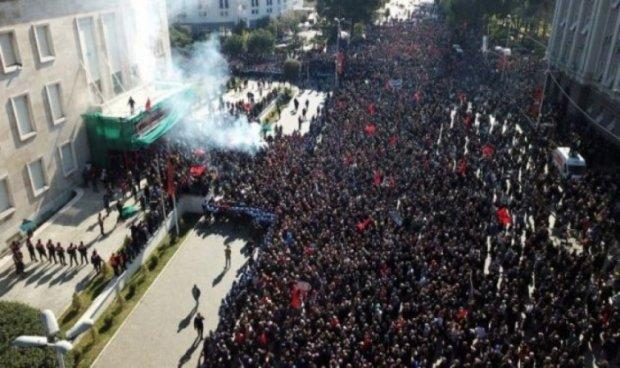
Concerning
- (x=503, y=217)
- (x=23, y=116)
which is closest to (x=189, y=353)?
(x=503, y=217)

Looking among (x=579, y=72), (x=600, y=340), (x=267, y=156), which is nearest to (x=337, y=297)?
(x=600, y=340)

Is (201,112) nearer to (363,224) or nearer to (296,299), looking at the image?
(363,224)

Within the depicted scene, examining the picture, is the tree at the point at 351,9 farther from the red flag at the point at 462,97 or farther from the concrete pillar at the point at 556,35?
the red flag at the point at 462,97

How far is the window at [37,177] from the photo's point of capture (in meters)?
25.1

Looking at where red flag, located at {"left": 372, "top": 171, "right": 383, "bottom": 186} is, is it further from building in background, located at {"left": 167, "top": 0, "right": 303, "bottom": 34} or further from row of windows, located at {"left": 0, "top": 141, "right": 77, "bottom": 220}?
building in background, located at {"left": 167, "top": 0, "right": 303, "bottom": 34}

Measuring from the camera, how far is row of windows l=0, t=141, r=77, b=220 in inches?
923

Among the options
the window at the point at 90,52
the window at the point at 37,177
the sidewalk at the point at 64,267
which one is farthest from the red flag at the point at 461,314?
the window at the point at 90,52

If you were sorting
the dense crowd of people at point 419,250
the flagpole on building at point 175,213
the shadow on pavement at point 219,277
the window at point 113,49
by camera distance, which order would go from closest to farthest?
1. the dense crowd of people at point 419,250
2. the shadow on pavement at point 219,277
3. the flagpole on building at point 175,213
4. the window at point 113,49

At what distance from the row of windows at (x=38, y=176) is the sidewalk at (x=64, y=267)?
4.99 feet

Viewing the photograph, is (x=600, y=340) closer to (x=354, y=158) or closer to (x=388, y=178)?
(x=388, y=178)

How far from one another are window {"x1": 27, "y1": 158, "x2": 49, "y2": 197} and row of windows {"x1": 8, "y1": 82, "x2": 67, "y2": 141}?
1.42 meters

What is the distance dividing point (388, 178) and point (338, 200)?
3434mm

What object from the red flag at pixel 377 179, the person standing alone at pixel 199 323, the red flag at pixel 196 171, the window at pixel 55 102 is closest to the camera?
the person standing alone at pixel 199 323

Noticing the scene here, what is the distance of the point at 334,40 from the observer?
66.2m
